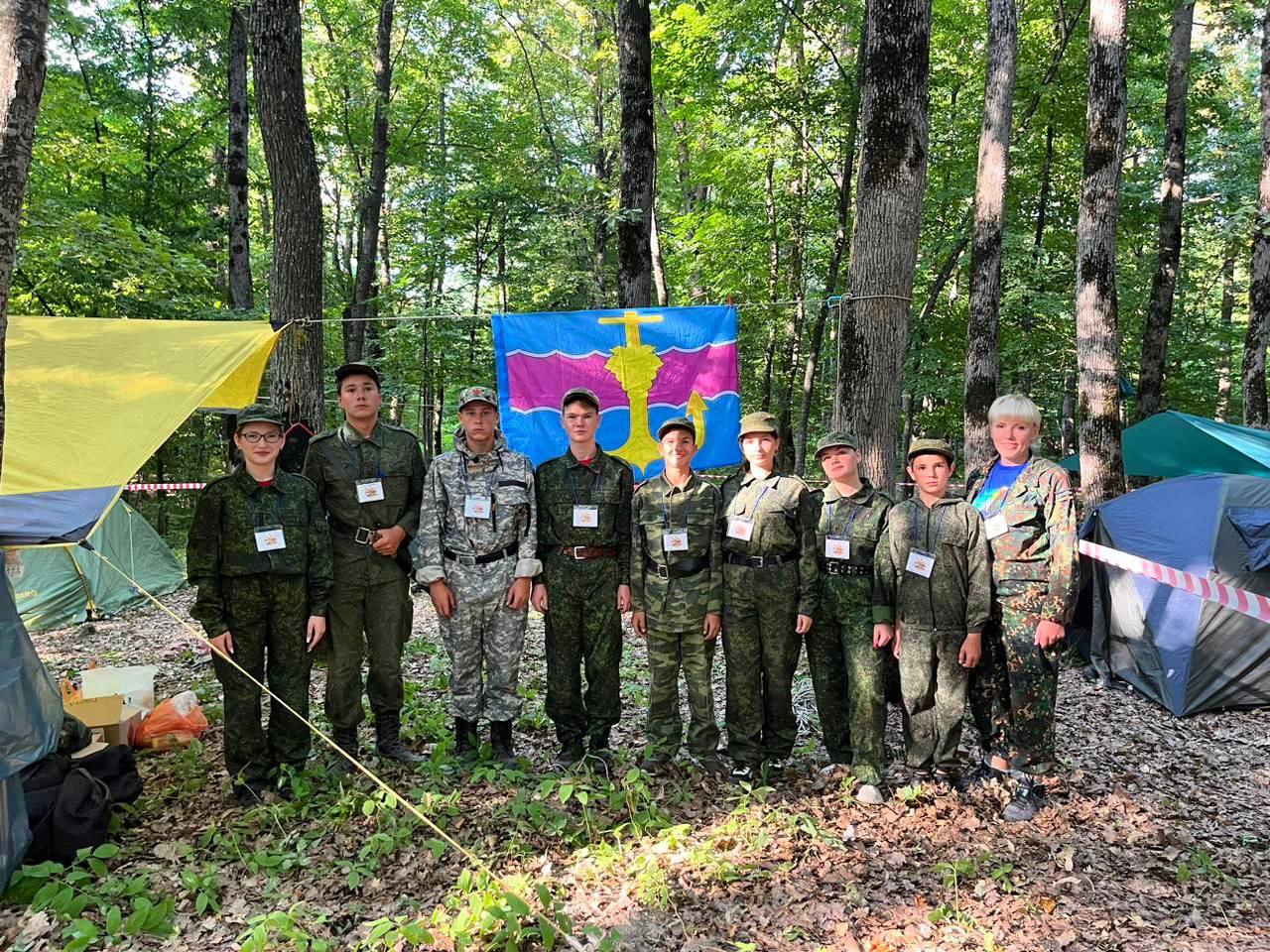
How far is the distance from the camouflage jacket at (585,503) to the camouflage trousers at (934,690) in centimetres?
142

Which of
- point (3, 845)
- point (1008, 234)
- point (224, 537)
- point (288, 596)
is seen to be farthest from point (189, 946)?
point (1008, 234)

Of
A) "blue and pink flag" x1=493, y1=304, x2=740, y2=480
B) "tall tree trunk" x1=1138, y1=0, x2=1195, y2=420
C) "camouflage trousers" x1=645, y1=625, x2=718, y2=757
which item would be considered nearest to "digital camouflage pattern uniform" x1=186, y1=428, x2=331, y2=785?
"camouflage trousers" x1=645, y1=625, x2=718, y2=757

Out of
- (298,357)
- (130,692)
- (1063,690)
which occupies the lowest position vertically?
(1063,690)

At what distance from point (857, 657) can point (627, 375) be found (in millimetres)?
2572

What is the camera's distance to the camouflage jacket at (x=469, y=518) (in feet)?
12.1

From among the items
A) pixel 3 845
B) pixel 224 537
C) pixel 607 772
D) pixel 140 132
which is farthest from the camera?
pixel 140 132

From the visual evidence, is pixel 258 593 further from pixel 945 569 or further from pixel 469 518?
pixel 945 569

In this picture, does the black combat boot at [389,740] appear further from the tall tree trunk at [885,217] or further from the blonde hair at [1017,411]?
the blonde hair at [1017,411]

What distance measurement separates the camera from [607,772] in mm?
3721

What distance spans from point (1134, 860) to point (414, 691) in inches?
163

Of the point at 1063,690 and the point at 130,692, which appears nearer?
the point at 130,692

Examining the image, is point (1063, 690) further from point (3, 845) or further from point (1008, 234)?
point (1008, 234)

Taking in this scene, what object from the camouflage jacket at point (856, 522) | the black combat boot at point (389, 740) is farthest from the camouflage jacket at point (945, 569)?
the black combat boot at point (389, 740)

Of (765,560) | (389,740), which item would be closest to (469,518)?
(389,740)
